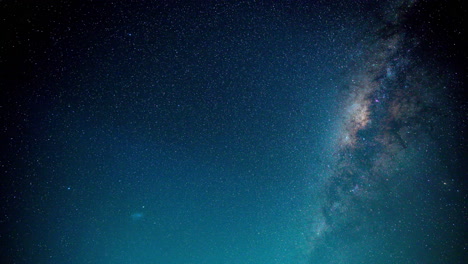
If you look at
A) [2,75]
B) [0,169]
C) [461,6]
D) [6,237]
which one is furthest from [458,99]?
[6,237]

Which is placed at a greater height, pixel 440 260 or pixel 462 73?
pixel 462 73

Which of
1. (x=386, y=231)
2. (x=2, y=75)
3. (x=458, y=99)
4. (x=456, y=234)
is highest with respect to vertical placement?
(x=2, y=75)

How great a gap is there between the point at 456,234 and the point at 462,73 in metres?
8.42

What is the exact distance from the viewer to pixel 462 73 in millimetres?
4363

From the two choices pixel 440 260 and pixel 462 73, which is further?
pixel 440 260

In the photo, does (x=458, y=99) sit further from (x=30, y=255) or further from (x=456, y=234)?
(x=30, y=255)

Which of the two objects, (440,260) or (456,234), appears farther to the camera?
(440,260)

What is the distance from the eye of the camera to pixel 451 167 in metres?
6.71

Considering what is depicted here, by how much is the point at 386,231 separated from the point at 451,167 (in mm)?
6208

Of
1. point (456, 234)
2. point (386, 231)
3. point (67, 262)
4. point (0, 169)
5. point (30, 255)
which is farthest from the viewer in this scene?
point (386, 231)

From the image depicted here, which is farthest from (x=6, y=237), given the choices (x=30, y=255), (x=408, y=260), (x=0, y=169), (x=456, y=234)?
(x=408, y=260)

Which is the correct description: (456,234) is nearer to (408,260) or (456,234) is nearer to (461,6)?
(408,260)

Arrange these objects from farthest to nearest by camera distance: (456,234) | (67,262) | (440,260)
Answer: (440,260) → (456,234) → (67,262)

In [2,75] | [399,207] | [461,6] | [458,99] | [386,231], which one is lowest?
[386,231]
